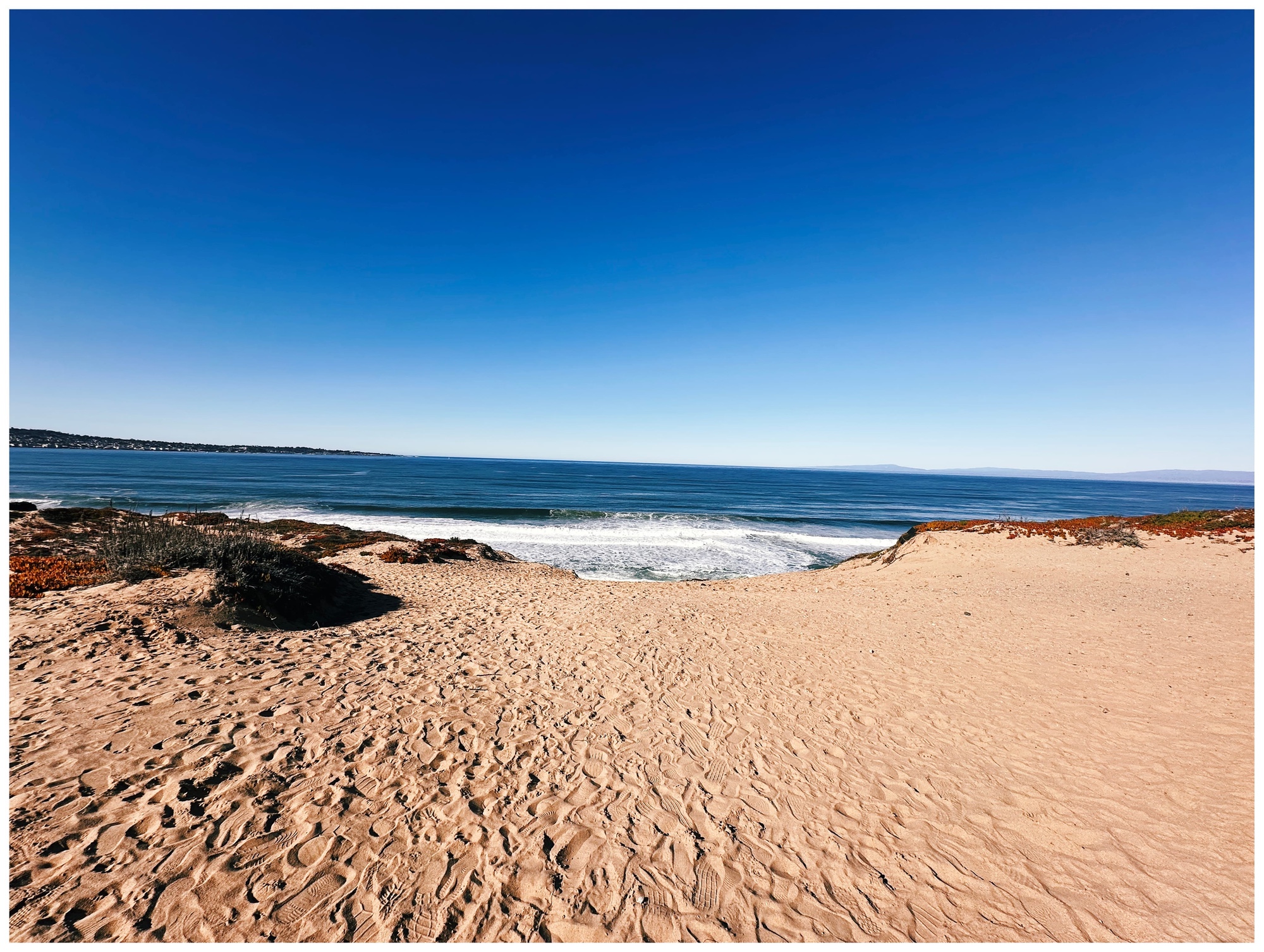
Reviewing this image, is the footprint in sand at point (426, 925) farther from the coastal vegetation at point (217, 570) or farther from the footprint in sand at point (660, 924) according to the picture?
the coastal vegetation at point (217, 570)

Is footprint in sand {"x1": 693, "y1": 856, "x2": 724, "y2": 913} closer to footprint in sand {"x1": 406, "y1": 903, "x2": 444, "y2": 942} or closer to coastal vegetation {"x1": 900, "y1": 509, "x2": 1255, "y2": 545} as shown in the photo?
footprint in sand {"x1": 406, "y1": 903, "x2": 444, "y2": 942}

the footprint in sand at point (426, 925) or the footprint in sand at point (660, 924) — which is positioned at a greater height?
the footprint in sand at point (426, 925)

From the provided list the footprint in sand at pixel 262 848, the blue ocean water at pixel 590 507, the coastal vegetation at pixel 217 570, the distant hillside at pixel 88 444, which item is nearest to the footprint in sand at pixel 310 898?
the footprint in sand at pixel 262 848

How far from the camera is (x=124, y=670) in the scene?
21.2 ft

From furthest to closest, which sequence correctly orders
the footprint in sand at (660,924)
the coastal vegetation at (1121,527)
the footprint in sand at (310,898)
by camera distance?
the coastal vegetation at (1121,527)
the footprint in sand at (660,924)
the footprint in sand at (310,898)

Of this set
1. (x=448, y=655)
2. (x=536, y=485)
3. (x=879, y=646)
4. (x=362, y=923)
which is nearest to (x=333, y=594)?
(x=448, y=655)

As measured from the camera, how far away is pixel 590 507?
4844cm

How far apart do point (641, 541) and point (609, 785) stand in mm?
25898

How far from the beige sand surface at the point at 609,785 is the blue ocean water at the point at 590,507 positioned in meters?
14.1

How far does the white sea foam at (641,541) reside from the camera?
79.2 ft

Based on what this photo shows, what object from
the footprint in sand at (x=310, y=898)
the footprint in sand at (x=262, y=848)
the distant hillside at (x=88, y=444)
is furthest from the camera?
the distant hillside at (x=88, y=444)

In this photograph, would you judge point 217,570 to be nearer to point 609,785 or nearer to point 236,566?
point 236,566

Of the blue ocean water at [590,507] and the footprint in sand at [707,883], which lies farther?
the blue ocean water at [590,507]

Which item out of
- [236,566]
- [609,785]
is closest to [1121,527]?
[609,785]
